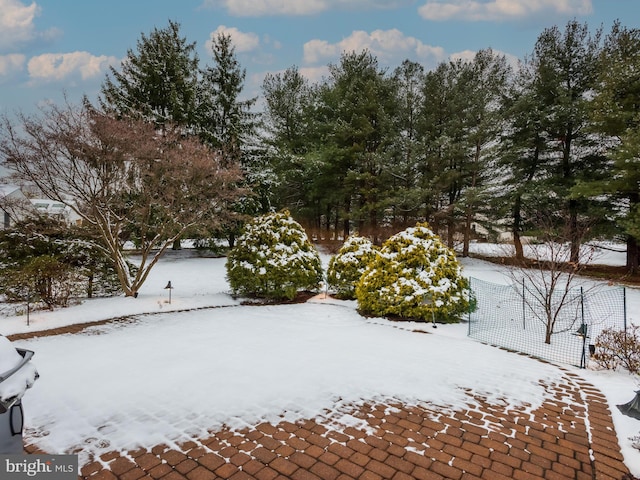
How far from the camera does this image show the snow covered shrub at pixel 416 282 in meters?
7.30

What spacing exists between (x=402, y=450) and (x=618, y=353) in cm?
422

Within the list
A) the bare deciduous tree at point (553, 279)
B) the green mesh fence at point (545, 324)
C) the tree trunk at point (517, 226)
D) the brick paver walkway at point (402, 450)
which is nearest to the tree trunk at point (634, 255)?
the tree trunk at point (517, 226)

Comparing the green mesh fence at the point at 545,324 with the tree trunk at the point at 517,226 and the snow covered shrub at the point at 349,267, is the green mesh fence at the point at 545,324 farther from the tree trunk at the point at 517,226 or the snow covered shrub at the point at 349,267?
the tree trunk at the point at 517,226

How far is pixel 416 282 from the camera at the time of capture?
7.47 m

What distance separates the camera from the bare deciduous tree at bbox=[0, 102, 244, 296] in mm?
7590

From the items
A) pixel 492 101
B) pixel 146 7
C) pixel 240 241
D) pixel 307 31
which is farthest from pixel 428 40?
pixel 240 241

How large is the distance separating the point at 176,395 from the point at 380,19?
17.7 m

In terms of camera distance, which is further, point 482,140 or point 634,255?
point 482,140

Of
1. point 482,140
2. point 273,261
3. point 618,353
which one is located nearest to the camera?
point 618,353

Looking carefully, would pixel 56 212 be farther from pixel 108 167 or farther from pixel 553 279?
pixel 553 279

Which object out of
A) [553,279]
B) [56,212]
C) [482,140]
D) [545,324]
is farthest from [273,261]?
[482,140]

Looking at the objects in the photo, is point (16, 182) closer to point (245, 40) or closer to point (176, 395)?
point (176, 395)

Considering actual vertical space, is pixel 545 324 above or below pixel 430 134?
below

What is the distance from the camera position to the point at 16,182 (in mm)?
8258
